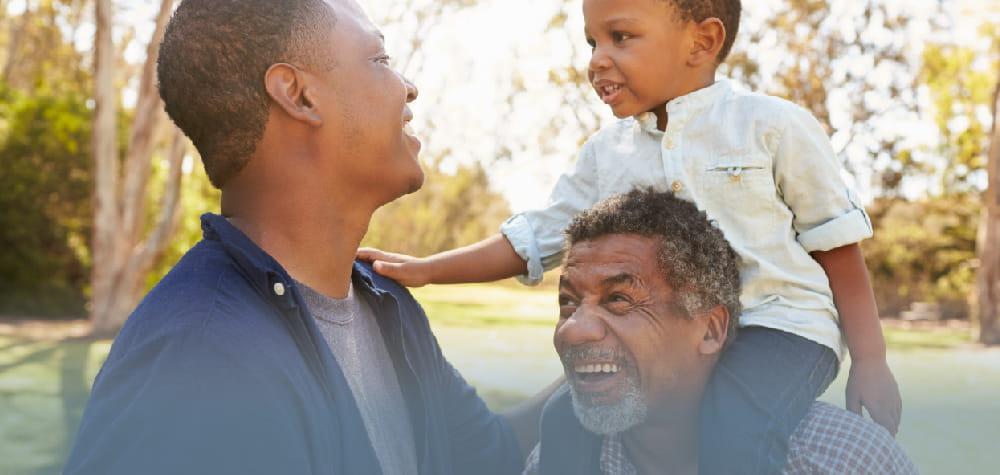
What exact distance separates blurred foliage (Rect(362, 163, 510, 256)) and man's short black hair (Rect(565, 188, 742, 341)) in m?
32.4

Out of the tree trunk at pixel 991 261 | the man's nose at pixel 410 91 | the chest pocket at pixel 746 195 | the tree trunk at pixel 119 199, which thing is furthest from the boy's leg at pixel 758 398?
the tree trunk at pixel 991 261

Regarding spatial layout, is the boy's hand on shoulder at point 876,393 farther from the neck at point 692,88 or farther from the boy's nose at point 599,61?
the boy's nose at point 599,61

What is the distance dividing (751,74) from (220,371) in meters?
18.7

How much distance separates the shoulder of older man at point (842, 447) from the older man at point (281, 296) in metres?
0.91

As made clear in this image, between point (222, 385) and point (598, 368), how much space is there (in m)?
1.03

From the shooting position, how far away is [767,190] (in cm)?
267

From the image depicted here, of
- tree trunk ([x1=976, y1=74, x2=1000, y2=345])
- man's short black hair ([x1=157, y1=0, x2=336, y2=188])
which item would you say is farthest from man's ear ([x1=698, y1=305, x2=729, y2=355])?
tree trunk ([x1=976, y1=74, x2=1000, y2=345])

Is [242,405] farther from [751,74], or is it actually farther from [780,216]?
[751,74]

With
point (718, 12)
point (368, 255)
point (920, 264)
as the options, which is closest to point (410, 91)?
point (368, 255)

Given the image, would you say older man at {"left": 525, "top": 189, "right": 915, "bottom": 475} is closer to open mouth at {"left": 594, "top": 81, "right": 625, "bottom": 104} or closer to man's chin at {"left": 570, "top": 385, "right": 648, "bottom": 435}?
man's chin at {"left": 570, "top": 385, "right": 648, "bottom": 435}

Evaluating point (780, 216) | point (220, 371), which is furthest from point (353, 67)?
point (780, 216)

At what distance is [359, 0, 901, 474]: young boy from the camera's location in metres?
2.49

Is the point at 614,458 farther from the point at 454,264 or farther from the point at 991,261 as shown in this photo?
the point at 991,261

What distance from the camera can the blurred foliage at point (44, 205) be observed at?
14.2 m
